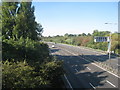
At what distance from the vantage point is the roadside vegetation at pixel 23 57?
40.4 feet

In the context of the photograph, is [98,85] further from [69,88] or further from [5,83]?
[5,83]

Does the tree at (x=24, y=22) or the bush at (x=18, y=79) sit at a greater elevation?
the tree at (x=24, y=22)

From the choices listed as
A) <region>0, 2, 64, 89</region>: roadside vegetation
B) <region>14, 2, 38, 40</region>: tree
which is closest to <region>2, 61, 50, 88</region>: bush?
<region>0, 2, 64, 89</region>: roadside vegetation

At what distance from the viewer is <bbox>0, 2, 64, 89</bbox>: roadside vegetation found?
12305 millimetres

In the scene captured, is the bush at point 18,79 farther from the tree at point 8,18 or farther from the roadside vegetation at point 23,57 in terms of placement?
the tree at point 8,18

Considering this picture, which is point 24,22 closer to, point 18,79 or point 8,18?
point 8,18

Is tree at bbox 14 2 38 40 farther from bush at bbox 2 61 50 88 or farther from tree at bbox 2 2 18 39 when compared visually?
bush at bbox 2 61 50 88

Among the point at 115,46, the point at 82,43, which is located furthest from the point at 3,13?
the point at 82,43

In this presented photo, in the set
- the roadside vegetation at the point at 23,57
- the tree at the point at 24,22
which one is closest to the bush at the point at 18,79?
the roadside vegetation at the point at 23,57

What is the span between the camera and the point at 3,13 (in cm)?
2459

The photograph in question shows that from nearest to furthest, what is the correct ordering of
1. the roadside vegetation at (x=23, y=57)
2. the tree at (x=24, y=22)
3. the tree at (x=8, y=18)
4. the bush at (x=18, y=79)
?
1. the bush at (x=18, y=79)
2. the roadside vegetation at (x=23, y=57)
3. the tree at (x=8, y=18)
4. the tree at (x=24, y=22)

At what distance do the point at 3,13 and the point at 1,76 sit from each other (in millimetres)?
15690

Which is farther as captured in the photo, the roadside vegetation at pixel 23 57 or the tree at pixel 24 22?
the tree at pixel 24 22

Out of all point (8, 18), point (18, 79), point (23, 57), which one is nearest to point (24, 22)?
point (8, 18)
